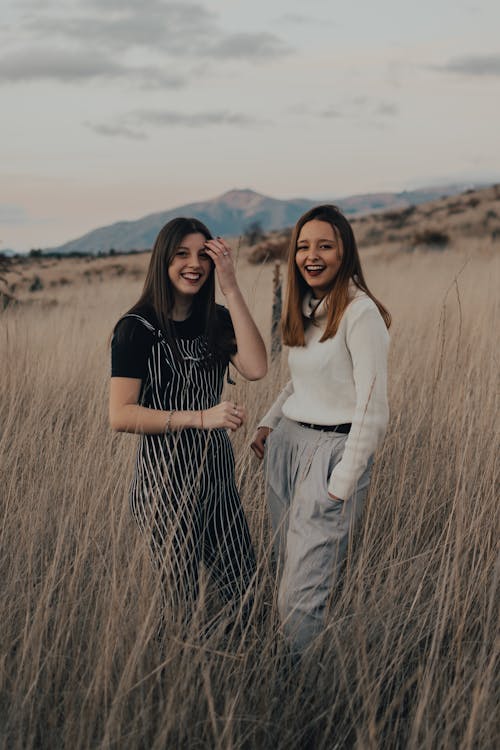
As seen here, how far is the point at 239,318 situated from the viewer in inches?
99.4

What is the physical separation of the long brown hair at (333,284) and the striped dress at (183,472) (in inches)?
12.1

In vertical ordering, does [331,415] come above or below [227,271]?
below

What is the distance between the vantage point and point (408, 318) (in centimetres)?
777

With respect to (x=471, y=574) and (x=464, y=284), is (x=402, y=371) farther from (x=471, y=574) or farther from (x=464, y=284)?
(x=464, y=284)

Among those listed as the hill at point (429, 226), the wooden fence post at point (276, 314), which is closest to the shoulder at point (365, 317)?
the wooden fence post at point (276, 314)

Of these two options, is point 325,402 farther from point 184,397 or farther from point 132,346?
point 132,346

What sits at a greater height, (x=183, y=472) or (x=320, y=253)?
(x=320, y=253)

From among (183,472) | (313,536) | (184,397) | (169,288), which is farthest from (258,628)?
(169,288)

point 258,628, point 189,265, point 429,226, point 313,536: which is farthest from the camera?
point 429,226

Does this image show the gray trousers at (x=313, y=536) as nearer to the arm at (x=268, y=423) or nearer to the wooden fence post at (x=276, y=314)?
the arm at (x=268, y=423)

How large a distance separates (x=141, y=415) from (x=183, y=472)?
0.27 m

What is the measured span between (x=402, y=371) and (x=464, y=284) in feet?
16.8

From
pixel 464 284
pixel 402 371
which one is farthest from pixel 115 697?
pixel 464 284

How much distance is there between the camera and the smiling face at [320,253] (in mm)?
2389
